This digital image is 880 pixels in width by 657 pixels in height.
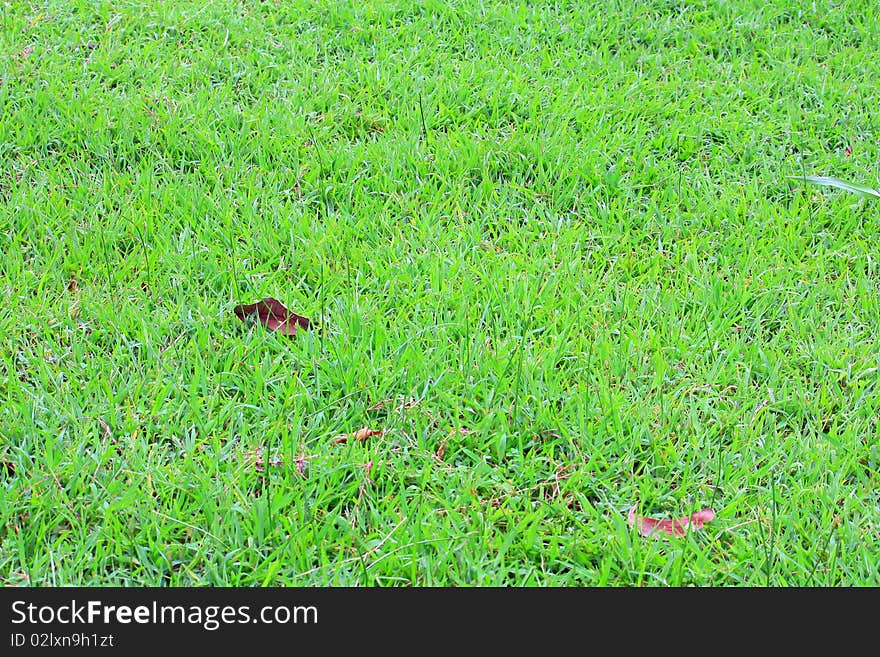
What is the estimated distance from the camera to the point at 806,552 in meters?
1.83

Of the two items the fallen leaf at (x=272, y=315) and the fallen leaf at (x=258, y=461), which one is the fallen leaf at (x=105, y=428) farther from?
the fallen leaf at (x=272, y=315)

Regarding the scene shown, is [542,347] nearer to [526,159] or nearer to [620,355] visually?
[620,355]

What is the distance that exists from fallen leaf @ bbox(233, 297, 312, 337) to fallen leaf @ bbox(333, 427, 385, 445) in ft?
1.41

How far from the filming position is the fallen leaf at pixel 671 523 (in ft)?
6.20

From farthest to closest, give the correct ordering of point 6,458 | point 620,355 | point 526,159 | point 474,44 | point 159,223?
point 474,44
point 526,159
point 159,223
point 620,355
point 6,458

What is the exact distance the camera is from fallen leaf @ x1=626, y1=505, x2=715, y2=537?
189cm

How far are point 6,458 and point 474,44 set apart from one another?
2.82 meters

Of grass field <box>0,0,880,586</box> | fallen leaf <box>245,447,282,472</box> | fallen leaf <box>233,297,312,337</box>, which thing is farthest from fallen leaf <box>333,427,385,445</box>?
fallen leaf <box>233,297,312,337</box>

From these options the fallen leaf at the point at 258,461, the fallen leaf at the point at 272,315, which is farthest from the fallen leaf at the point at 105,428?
the fallen leaf at the point at 272,315

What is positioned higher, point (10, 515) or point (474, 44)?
point (474, 44)

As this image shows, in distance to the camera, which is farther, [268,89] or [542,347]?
[268,89]

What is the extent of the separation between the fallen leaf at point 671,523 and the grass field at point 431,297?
0.09 feet
